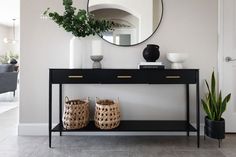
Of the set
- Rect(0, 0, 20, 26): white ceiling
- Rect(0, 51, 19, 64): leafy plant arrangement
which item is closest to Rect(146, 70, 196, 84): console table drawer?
Rect(0, 0, 20, 26): white ceiling

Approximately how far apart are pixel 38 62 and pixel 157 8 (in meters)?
1.61

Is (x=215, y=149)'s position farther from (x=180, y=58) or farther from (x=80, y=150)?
(x=80, y=150)

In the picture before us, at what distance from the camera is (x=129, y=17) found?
105 inches

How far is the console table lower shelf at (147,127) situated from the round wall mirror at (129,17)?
0.97 meters

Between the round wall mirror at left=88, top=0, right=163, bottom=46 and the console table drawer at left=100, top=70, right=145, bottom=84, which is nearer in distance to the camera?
the console table drawer at left=100, top=70, right=145, bottom=84

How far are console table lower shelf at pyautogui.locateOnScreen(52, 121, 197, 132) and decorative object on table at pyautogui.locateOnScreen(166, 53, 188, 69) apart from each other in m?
0.67

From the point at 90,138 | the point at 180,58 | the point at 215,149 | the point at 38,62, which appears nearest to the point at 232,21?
the point at 180,58

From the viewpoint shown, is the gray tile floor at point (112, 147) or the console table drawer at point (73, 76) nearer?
the gray tile floor at point (112, 147)

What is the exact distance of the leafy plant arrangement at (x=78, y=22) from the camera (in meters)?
2.33

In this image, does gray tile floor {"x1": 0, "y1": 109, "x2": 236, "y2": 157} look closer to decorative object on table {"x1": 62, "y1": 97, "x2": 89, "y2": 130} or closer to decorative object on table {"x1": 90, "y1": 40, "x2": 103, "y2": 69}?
decorative object on table {"x1": 62, "y1": 97, "x2": 89, "y2": 130}

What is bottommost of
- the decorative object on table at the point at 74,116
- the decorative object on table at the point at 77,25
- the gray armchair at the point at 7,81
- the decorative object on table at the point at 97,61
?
the decorative object on table at the point at 74,116

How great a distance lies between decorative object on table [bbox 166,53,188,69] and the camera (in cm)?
248

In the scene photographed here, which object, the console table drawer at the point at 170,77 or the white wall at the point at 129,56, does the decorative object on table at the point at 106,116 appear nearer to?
the white wall at the point at 129,56

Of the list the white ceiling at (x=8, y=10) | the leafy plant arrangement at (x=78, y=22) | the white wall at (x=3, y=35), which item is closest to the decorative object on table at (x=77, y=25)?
the leafy plant arrangement at (x=78, y=22)
